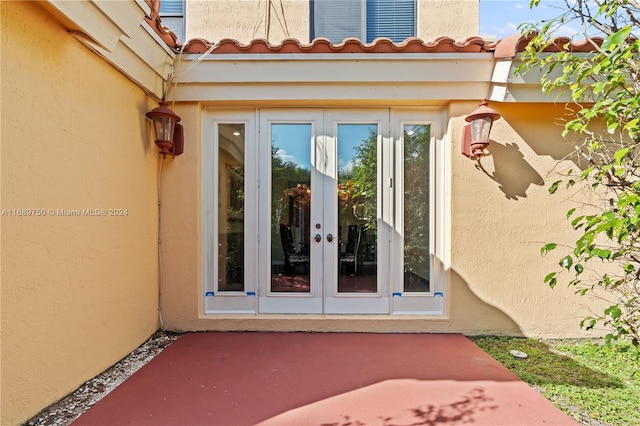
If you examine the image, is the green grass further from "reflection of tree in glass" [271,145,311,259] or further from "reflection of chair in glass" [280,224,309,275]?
"reflection of tree in glass" [271,145,311,259]

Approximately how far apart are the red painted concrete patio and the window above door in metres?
5.24

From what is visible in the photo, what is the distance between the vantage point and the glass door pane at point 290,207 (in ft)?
15.1

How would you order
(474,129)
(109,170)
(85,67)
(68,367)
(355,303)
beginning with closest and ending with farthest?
(68,367), (85,67), (109,170), (474,129), (355,303)

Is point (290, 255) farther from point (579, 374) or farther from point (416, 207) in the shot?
point (579, 374)

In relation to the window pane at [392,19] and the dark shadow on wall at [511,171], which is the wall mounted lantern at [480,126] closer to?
the dark shadow on wall at [511,171]

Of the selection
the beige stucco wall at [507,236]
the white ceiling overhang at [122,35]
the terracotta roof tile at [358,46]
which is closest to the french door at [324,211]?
the beige stucco wall at [507,236]

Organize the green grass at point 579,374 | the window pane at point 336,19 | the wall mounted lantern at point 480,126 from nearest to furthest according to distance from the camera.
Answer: the green grass at point 579,374 → the wall mounted lantern at point 480,126 → the window pane at point 336,19

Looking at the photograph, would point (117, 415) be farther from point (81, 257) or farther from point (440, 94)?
point (440, 94)

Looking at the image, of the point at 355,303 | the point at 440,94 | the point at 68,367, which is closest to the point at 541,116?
the point at 440,94

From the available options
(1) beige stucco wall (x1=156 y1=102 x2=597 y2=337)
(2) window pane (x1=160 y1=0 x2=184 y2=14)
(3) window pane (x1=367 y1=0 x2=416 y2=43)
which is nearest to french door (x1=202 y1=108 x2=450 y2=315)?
(1) beige stucco wall (x1=156 y1=102 x2=597 y2=337)

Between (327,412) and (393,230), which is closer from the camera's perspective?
(327,412)

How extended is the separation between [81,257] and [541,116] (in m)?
6.04

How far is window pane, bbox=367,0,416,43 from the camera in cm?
552

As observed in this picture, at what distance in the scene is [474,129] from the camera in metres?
4.13
